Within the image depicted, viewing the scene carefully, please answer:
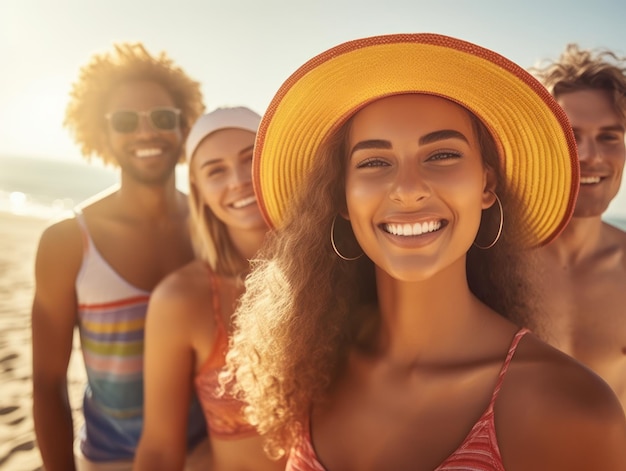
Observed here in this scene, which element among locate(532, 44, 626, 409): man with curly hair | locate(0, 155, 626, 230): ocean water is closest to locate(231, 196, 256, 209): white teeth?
locate(532, 44, 626, 409): man with curly hair

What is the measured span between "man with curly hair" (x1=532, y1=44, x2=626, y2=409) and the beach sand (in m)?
4.28

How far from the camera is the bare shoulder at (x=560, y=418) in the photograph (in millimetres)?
1412

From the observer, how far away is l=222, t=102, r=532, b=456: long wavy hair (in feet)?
6.79

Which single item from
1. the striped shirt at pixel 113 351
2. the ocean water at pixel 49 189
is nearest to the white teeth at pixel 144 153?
the striped shirt at pixel 113 351

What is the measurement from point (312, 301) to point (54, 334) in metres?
1.77

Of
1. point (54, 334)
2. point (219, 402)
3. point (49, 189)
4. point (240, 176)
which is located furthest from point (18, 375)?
point (49, 189)

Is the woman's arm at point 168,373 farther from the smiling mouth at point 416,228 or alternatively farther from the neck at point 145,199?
the smiling mouth at point 416,228

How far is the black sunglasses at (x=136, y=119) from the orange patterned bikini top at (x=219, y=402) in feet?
5.35

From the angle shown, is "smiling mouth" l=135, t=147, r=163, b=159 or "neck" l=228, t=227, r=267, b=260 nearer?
"neck" l=228, t=227, r=267, b=260

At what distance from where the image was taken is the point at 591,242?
3.22 meters

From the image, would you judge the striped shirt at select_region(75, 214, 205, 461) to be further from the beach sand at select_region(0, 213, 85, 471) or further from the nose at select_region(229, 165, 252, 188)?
the beach sand at select_region(0, 213, 85, 471)

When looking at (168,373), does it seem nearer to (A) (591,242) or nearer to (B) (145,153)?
(B) (145,153)

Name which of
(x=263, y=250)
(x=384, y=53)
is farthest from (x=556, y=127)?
(x=263, y=250)

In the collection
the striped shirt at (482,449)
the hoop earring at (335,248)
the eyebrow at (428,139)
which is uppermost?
the eyebrow at (428,139)
